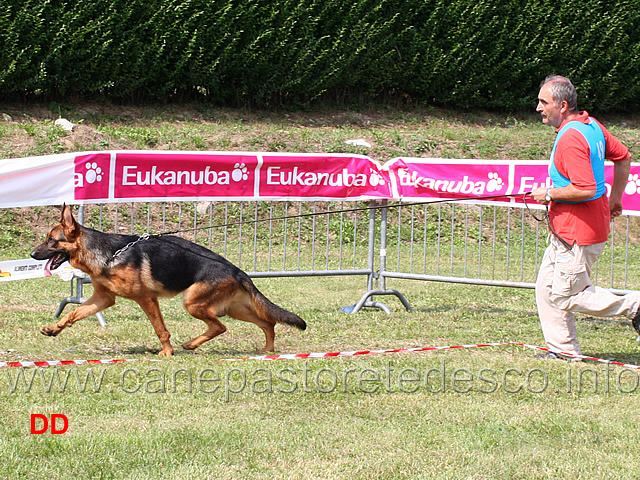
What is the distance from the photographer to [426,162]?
9.27 metres

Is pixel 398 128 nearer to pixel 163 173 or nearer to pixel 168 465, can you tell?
pixel 163 173

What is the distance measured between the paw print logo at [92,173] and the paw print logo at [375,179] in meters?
2.95

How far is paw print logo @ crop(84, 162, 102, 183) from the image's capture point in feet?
26.8

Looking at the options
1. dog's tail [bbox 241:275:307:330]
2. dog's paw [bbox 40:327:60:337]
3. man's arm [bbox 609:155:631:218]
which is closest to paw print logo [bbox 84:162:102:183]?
dog's paw [bbox 40:327:60:337]

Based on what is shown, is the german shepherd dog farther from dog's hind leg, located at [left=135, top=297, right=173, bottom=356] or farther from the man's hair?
the man's hair

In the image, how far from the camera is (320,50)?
18984mm

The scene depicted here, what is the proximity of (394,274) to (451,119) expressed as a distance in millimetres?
12090

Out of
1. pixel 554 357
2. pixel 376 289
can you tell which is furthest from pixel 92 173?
pixel 554 357

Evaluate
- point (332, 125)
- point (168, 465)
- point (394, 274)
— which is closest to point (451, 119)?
point (332, 125)

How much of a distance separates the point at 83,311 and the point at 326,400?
93.8 inches

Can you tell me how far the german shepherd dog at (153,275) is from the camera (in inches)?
269

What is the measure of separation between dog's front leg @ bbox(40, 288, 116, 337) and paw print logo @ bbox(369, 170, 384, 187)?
3.47 meters

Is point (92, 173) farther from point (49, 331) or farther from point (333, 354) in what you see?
point (333, 354)

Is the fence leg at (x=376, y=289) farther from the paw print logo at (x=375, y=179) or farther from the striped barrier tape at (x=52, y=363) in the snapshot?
the striped barrier tape at (x=52, y=363)
